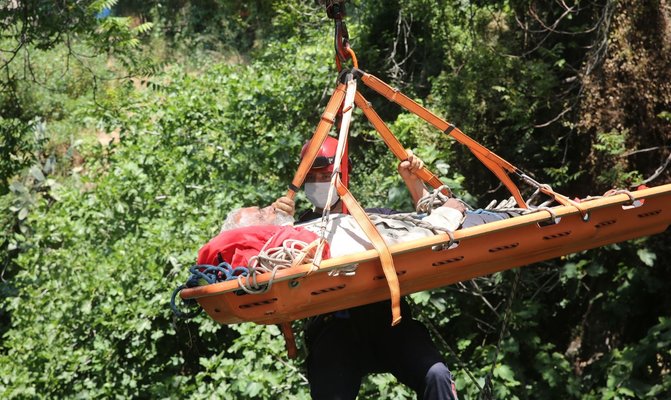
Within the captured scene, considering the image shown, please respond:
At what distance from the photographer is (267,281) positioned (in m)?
2.56

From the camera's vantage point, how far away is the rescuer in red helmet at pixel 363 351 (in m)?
2.85

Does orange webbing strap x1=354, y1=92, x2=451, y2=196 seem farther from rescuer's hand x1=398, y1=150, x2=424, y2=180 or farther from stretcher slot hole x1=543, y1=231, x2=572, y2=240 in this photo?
stretcher slot hole x1=543, y1=231, x2=572, y2=240

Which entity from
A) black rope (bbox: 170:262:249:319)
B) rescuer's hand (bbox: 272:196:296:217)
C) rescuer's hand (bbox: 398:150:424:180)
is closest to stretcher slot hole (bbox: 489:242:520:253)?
rescuer's hand (bbox: 398:150:424:180)

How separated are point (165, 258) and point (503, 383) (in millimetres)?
2396

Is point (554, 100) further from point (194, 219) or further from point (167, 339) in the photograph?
point (167, 339)

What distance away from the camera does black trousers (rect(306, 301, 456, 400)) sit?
2.84m

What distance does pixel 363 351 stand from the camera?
3.03m

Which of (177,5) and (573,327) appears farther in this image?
(177,5)

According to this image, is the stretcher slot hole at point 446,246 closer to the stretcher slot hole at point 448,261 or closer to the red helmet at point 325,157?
the stretcher slot hole at point 448,261

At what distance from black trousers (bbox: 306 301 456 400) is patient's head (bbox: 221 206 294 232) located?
0.42 meters

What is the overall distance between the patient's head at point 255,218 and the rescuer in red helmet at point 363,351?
Answer: 3cm

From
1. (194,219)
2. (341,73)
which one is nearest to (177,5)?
(194,219)

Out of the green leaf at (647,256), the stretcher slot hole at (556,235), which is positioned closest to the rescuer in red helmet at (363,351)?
the stretcher slot hole at (556,235)

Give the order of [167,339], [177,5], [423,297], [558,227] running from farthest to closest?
[177,5] < [167,339] < [423,297] < [558,227]
